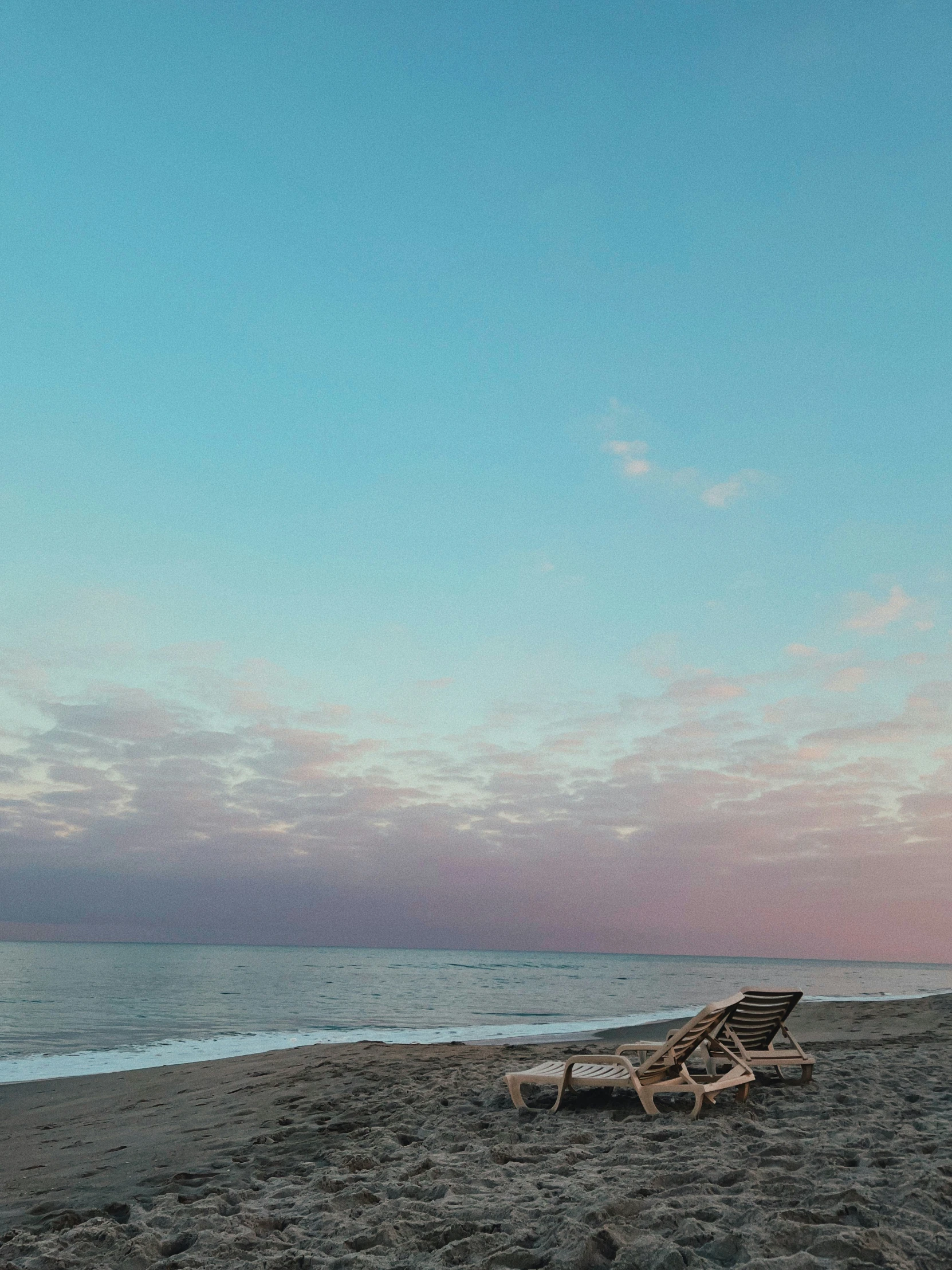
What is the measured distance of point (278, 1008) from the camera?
2403 cm

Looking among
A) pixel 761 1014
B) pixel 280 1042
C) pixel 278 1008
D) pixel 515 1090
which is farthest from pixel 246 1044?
pixel 761 1014

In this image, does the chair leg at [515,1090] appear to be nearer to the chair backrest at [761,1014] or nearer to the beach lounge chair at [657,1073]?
the beach lounge chair at [657,1073]

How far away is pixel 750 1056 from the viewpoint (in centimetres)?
639

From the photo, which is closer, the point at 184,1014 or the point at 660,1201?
the point at 660,1201

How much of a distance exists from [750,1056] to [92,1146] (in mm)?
5100

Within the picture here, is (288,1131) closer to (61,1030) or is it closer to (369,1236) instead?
(369,1236)

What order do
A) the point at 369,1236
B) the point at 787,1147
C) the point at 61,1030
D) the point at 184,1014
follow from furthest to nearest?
the point at 184,1014 < the point at 61,1030 < the point at 787,1147 < the point at 369,1236

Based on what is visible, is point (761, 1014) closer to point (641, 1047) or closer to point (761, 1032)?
point (761, 1032)

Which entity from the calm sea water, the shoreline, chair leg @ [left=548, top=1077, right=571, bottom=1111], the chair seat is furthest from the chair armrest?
the calm sea water

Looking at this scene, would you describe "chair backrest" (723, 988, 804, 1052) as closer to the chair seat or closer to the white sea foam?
the chair seat

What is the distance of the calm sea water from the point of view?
14.8m

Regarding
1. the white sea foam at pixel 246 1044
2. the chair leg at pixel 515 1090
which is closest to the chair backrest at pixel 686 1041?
the chair leg at pixel 515 1090

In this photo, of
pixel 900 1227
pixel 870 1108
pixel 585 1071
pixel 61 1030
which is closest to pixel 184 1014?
pixel 61 1030

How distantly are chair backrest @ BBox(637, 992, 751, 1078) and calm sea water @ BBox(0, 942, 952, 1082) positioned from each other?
31.1 feet
